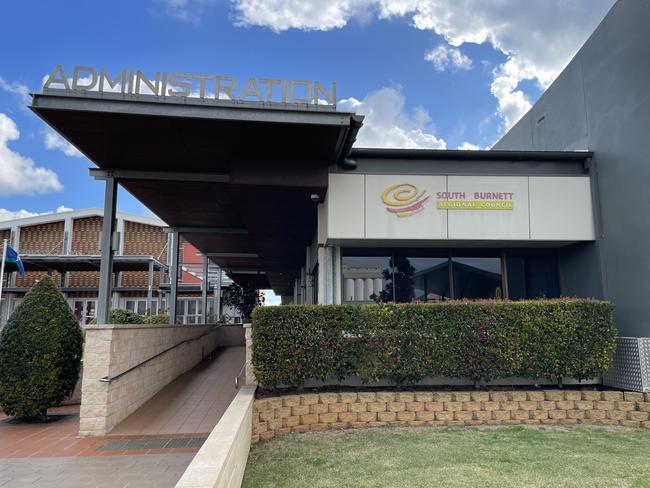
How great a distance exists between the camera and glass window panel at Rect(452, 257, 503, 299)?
10094 mm

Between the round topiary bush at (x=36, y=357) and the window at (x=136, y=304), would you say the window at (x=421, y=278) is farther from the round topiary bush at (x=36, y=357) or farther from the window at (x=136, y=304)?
the window at (x=136, y=304)

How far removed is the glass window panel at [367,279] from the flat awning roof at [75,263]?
14284mm

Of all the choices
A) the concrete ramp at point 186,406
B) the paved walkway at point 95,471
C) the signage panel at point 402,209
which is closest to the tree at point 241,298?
the concrete ramp at point 186,406

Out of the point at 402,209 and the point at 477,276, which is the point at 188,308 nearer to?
the point at 477,276

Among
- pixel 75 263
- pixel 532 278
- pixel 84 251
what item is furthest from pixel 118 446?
pixel 84 251

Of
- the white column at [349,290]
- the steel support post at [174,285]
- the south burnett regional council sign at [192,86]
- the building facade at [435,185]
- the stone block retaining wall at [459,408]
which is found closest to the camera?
the south burnett regional council sign at [192,86]

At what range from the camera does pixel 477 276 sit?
1019cm

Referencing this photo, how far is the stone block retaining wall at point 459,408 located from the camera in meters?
7.22

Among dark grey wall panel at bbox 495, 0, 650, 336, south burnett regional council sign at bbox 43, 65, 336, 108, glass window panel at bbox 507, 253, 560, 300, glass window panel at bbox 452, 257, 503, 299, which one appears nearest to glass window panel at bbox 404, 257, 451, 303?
glass window panel at bbox 452, 257, 503, 299

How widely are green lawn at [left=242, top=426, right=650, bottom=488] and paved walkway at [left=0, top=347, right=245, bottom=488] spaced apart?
0.97m

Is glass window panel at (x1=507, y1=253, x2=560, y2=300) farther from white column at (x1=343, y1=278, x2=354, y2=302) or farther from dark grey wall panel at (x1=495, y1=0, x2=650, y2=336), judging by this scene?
white column at (x1=343, y1=278, x2=354, y2=302)

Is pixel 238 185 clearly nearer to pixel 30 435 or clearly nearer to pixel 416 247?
pixel 416 247

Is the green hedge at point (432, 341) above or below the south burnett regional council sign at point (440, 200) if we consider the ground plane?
below

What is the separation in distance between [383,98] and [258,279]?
16469mm
